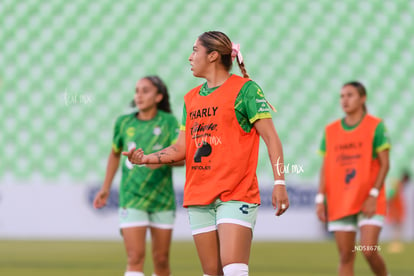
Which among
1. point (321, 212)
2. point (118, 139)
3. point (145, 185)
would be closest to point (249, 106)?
point (145, 185)

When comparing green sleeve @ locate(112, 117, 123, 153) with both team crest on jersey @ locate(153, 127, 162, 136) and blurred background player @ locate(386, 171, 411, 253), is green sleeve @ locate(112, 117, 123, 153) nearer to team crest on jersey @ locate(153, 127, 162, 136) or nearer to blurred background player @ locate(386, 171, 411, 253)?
team crest on jersey @ locate(153, 127, 162, 136)

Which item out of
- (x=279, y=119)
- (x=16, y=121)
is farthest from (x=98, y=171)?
(x=279, y=119)

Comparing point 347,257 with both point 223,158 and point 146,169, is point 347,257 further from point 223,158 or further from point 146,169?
point 223,158

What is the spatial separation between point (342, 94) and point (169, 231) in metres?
1.92

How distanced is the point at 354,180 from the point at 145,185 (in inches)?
69.7

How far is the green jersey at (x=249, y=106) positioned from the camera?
170 inches

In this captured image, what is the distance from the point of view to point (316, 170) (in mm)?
18078

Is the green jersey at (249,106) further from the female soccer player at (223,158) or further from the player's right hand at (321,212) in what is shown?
the player's right hand at (321,212)

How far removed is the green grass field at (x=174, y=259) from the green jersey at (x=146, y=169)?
8.02 feet

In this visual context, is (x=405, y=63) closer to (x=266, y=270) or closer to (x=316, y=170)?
(x=316, y=170)

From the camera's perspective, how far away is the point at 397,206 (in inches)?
585

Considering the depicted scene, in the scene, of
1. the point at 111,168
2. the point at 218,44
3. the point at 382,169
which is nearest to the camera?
the point at 218,44

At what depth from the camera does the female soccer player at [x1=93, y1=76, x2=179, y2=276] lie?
6.22 meters

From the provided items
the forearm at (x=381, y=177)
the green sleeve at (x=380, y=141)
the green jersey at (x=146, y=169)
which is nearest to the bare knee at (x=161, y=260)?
the green jersey at (x=146, y=169)
